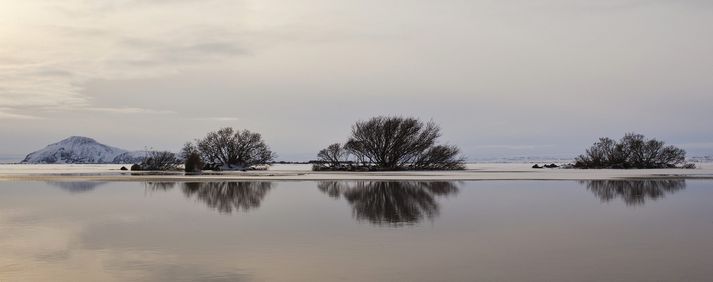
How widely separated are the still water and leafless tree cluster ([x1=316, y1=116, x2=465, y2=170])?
142 feet

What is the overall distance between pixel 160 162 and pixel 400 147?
75.6 feet

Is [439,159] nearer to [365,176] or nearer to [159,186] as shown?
[365,176]

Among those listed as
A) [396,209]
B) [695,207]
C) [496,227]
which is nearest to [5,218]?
[396,209]

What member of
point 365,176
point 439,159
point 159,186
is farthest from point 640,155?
point 159,186

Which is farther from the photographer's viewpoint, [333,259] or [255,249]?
[255,249]

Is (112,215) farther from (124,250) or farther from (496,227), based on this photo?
(496,227)

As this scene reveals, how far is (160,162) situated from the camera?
6462cm

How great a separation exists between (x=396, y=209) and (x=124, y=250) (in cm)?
767

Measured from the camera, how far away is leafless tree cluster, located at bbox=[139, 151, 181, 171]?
64.0 metres

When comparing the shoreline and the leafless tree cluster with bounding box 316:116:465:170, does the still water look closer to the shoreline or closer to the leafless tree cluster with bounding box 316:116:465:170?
the shoreline

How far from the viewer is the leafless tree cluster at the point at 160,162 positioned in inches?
2518

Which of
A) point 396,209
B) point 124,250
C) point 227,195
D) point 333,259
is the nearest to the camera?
point 333,259

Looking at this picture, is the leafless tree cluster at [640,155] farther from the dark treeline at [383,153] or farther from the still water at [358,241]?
the still water at [358,241]

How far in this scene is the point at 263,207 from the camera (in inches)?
644
